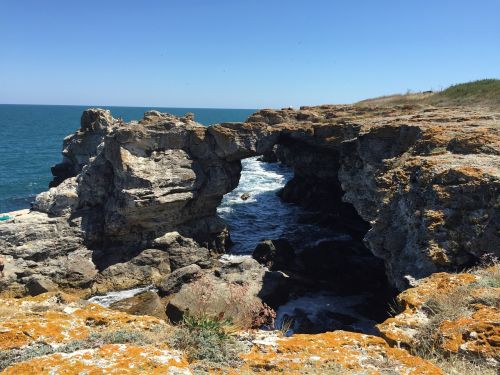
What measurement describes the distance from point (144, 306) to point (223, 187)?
13.0 metres

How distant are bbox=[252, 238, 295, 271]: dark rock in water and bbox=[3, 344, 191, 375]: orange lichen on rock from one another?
67.1 ft

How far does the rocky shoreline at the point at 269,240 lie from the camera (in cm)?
1418

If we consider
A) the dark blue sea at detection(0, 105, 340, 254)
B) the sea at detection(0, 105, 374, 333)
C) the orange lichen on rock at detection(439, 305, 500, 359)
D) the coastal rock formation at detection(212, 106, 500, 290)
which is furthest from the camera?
the dark blue sea at detection(0, 105, 340, 254)

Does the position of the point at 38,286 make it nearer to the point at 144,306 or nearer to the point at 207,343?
the point at 144,306

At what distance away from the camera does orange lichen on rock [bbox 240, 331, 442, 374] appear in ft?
16.0

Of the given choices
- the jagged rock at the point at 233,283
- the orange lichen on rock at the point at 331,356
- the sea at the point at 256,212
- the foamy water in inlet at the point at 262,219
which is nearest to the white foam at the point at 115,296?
the sea at the point at 256,212

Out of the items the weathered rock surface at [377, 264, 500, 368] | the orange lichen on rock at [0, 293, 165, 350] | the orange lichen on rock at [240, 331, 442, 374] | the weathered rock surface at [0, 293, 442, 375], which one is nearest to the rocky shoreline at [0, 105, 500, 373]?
the weathered rock surface at [377, 264, 500, 368]

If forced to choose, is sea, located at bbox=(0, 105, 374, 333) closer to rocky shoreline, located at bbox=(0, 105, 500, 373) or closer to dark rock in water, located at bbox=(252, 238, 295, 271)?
rocky shoreline, located at bbox=(0, 105, 500, 373)

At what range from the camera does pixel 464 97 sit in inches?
1316

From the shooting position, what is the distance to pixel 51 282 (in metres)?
22.7

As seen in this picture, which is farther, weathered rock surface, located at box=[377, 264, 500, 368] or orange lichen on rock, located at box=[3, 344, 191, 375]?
weathered rock surface, located at box=[377, 264, 500, 368]

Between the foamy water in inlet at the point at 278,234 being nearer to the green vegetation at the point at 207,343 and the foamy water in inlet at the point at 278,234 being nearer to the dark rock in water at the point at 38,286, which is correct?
the green vegetation at the point at 207,343

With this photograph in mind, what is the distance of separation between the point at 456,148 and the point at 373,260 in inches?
417

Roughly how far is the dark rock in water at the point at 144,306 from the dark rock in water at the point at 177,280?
2.41 metres
